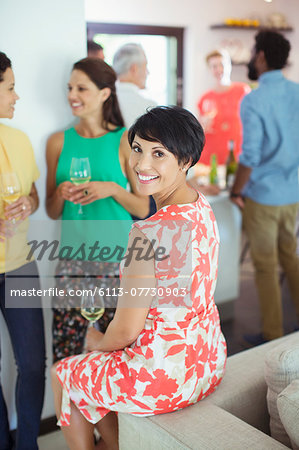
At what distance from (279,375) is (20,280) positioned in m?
1.01

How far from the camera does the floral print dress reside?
1441 millimetres

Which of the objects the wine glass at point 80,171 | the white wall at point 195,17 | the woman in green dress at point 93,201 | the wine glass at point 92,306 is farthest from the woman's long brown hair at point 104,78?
the white wall at point 195,17

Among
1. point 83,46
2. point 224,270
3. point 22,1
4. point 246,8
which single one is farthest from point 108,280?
point 246,8

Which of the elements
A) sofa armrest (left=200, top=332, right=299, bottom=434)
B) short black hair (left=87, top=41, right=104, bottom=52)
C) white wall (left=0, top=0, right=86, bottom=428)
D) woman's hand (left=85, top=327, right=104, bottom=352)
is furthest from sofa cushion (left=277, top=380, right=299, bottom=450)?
short black hair (left=87, top=41, right=104, bottom=52)

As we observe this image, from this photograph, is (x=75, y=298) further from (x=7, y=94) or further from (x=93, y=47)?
(x=93, y=47)

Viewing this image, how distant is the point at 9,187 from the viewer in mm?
1810

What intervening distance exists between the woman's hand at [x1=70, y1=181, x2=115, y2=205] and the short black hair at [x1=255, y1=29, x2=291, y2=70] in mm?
1512

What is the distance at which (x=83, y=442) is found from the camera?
64.3 inches

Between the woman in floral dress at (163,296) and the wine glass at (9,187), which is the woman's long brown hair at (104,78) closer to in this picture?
the wine glass at (9,187)

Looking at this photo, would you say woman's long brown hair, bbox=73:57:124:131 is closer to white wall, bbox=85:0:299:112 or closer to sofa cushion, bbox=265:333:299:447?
sofa cushion, bbox=265:333:299:447

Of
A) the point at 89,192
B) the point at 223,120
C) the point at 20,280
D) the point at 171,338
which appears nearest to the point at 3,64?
the point at 89,192

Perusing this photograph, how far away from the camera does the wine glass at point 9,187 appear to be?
1.80m

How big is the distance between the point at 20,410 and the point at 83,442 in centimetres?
54

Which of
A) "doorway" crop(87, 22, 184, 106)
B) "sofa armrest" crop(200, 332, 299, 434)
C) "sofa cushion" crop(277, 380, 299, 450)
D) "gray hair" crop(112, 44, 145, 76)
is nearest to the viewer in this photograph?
"sofa cushion" crop(277, 380, 299, 450)
